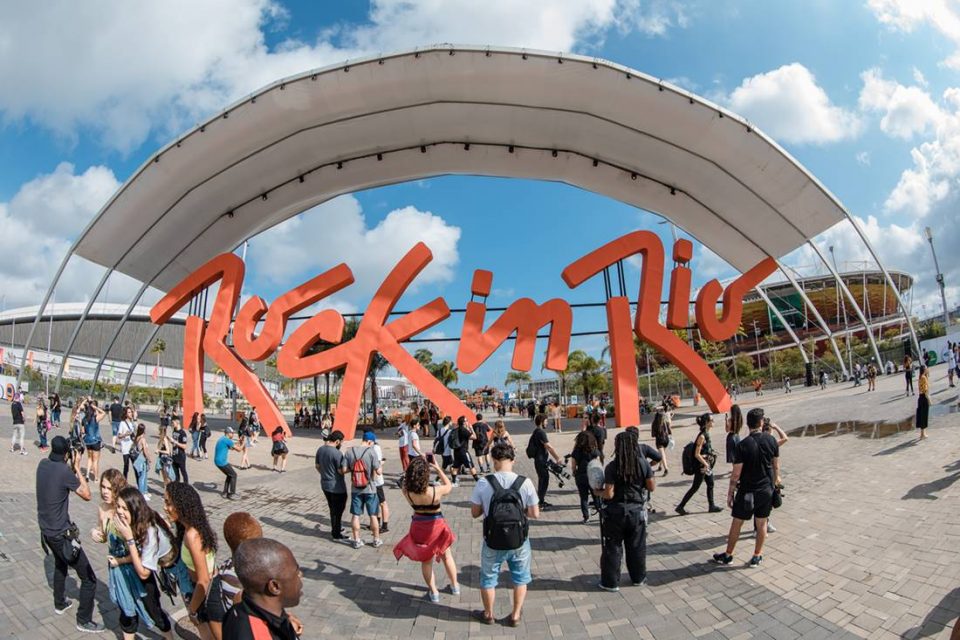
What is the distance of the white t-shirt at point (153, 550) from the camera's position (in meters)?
3.90

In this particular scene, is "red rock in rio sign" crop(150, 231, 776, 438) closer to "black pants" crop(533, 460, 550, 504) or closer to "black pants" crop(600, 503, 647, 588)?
"black pants" crop(533, 460, 550, 504)

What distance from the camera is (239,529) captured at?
325 centimetres

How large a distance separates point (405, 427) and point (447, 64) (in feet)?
43.5

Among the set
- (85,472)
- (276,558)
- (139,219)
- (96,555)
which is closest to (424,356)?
(139,219)

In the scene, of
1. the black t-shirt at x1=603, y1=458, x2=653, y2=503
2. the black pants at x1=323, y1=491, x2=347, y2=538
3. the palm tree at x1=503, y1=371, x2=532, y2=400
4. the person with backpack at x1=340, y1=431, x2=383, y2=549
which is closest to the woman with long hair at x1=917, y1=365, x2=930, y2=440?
the black t-shirt at x1=603, y1=458, x2=653, y2=503

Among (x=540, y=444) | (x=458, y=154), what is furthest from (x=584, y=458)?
(x=458, y=154)

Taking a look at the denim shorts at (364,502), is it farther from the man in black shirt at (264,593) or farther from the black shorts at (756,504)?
the man in black shirt at (264,593)

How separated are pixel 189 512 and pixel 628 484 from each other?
396 cm

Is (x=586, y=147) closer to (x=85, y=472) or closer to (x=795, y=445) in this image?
(x=795, y=445)

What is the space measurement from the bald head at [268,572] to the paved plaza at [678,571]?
2.60 metres

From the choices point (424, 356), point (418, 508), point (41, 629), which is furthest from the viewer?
point (424, 356)

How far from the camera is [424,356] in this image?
50.5 metres

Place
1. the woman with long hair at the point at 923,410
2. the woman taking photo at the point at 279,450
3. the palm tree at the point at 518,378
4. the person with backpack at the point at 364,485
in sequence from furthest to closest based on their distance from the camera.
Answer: the palm tree at the point at 518,378 → the woman taking photo at the point at 279,450 → the woman with long hair at the point at 923,410 → the person with backpack at the point at 364,485

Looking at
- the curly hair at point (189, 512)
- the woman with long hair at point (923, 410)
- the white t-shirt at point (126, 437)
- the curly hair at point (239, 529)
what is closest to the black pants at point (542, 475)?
the curly hair at point (189, 512)
